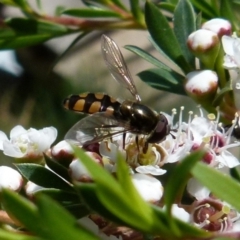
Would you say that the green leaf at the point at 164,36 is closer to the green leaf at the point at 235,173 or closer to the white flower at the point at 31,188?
the green leaf at the point at 235,173

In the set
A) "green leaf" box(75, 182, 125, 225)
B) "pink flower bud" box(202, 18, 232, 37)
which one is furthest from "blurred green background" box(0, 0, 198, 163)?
"green leaf" box(75, 182, 125, 225)

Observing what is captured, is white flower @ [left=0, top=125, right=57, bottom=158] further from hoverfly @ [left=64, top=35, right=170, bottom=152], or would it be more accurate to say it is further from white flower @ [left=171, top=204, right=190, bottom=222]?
white flower @ [left=171, top=204, right=190, bottom=222]

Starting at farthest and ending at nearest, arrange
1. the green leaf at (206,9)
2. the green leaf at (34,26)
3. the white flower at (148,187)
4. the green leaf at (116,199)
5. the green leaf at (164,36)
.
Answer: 1. the green leaf at (34,26)
2. the green leaf at (206,9)
3. the green leaf at (164,36)
4. the white flower at (148,187)
5. the green leaf at (116,199)

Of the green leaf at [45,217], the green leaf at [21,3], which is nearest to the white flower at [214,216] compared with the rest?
the green leaf at [45,217]

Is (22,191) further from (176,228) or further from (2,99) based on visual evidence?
(2,99)

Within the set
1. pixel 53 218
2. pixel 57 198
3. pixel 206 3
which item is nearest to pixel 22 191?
pixel 57 198

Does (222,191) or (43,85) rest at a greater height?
(222,191)

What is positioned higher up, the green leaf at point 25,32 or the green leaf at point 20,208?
the green leaf at point 25,32

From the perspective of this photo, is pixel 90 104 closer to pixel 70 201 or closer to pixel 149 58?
pixel 149 58
